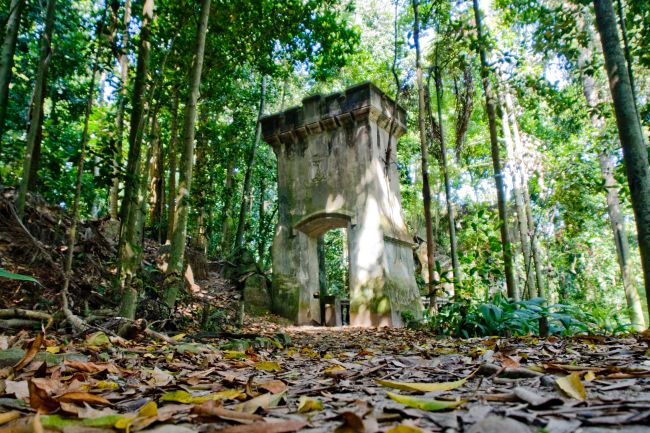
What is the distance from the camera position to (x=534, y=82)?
5828 millimetres

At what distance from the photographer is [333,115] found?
9.40 m

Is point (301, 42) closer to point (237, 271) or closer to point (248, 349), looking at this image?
point (237, 271)

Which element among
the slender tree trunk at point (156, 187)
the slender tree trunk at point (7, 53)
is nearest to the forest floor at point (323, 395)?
the slender tree trunk at point (7, 53)

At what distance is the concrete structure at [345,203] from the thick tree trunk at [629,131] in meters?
5.49

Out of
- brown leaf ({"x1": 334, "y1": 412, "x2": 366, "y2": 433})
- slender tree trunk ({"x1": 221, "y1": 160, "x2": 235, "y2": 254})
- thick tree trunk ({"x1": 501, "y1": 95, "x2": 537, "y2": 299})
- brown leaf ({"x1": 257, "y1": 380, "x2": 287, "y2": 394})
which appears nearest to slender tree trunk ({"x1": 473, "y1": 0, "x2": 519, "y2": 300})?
thick tree trunk ({"x1": 501, "y1": 95, "x2": 537, "y2": 299})

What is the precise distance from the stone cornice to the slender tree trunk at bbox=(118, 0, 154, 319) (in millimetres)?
4977

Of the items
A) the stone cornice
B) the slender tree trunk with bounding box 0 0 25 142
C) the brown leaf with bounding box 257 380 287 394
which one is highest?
the stone cornice

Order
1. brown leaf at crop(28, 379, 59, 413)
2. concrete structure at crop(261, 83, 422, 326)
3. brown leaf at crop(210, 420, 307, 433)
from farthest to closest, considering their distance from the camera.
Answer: concrete structure at crop(261, 83, 422, 326) < brown leaf at crop(28, 379, 59, 413) < brown leaf at crop(210, 420, 307, 433)

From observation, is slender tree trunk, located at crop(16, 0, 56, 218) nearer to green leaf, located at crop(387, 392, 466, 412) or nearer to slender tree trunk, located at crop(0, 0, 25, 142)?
slender tree trunk, located at crop(0, 0, 25, 142)

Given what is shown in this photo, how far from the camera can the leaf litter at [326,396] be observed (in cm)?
99

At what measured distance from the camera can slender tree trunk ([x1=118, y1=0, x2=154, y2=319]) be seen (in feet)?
12.9

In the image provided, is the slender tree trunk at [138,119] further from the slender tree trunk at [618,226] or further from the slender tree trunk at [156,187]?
the slender tree trunk at [618,226]

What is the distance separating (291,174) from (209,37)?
331cm

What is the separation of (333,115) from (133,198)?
6.01 metres
